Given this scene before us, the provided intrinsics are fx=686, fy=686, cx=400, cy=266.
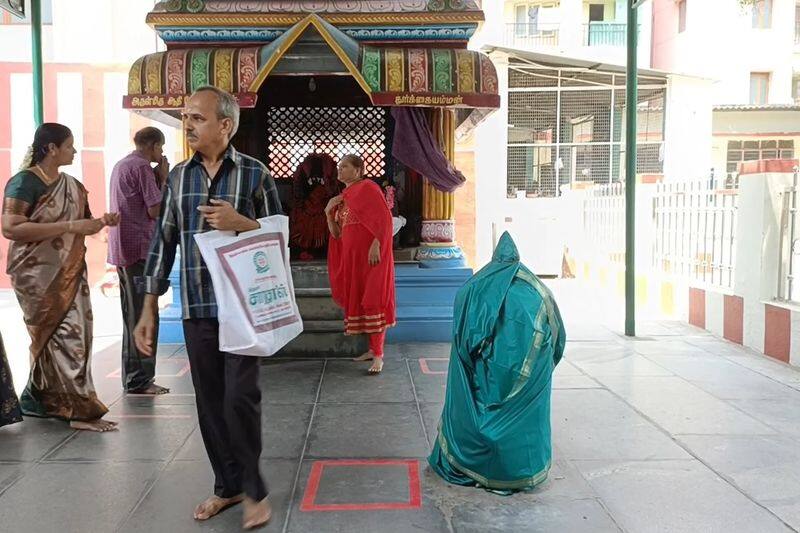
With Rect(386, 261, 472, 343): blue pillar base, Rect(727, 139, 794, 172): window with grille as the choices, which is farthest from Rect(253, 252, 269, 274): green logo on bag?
Rect(727, 139, 794, 172): window with grille

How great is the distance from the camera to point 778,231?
593 cm

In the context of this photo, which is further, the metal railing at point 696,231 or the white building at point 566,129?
the white building at point 566,129

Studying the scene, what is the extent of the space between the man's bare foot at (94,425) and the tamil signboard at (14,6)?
3598 mm

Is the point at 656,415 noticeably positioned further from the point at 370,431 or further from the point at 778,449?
the point at 370,431

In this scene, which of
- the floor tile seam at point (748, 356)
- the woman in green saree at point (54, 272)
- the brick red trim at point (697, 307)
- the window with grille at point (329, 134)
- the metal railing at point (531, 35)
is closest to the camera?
the woman in green saree at point (54, 272)

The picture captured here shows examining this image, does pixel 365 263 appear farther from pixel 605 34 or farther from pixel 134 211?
pixel 605 34

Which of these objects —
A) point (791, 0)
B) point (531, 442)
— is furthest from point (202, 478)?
point (791, 0)

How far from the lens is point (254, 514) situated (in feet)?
9.15

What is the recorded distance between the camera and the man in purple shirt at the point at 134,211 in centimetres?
468

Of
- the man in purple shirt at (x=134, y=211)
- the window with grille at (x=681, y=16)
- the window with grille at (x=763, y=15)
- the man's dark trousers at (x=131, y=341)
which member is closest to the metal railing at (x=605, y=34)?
the window with grille at (x=681, y=16)

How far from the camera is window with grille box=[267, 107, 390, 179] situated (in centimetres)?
800

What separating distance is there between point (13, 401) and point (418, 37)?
4.75 meters

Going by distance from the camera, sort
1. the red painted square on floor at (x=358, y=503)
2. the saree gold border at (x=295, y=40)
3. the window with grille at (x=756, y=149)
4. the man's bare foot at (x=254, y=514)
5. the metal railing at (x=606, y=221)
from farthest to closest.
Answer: the window with grille at (x=756, y=149)
the metal railing at (x=606, y=221)
the saree gold border at (x=295, y=40)
the red painted square on floor at (x=358, y=503)
the man's bare foot at (x=254, y=514)

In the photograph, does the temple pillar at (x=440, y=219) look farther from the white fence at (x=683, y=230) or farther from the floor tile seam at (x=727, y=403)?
the white fence at (x=683, y=230)
